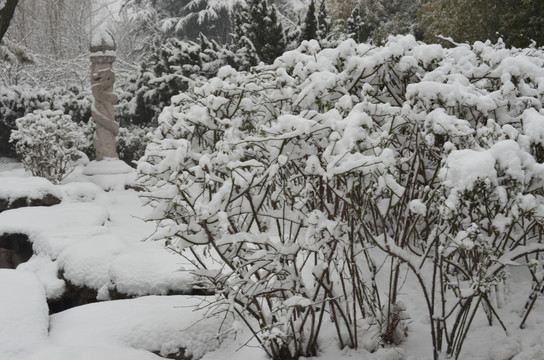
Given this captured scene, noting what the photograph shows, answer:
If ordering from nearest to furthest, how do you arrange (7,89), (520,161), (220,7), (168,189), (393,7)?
(520,161) → (168,189) → (7,89) → (393,7) → (220,7)

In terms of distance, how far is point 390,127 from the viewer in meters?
2.79

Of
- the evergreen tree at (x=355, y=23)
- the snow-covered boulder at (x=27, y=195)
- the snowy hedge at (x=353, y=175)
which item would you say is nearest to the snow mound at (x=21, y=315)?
the snowy hedge at (x=353, y=175)

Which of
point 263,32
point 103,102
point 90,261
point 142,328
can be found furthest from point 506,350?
point 263,32

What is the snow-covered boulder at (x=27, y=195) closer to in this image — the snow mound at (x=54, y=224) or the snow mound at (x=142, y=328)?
the snow mound at (x=54, y=224)

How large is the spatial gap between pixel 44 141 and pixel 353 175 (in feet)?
27.4

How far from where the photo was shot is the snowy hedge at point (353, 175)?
2.28m

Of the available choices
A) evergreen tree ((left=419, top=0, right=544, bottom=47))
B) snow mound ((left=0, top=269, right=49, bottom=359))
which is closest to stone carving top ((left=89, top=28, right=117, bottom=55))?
evergreen tree ((left=419, top=0, right=544, bottom=47))

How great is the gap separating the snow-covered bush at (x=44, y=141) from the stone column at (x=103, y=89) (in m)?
0.52

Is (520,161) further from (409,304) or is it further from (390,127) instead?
(409,304)

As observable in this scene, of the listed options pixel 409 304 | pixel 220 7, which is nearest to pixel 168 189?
pixel 409 304

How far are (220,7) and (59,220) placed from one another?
2081 centimetres

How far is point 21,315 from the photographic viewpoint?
3324 mm

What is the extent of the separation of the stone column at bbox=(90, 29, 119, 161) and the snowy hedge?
7.22 meters

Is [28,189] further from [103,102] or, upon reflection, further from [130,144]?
[130,144]
